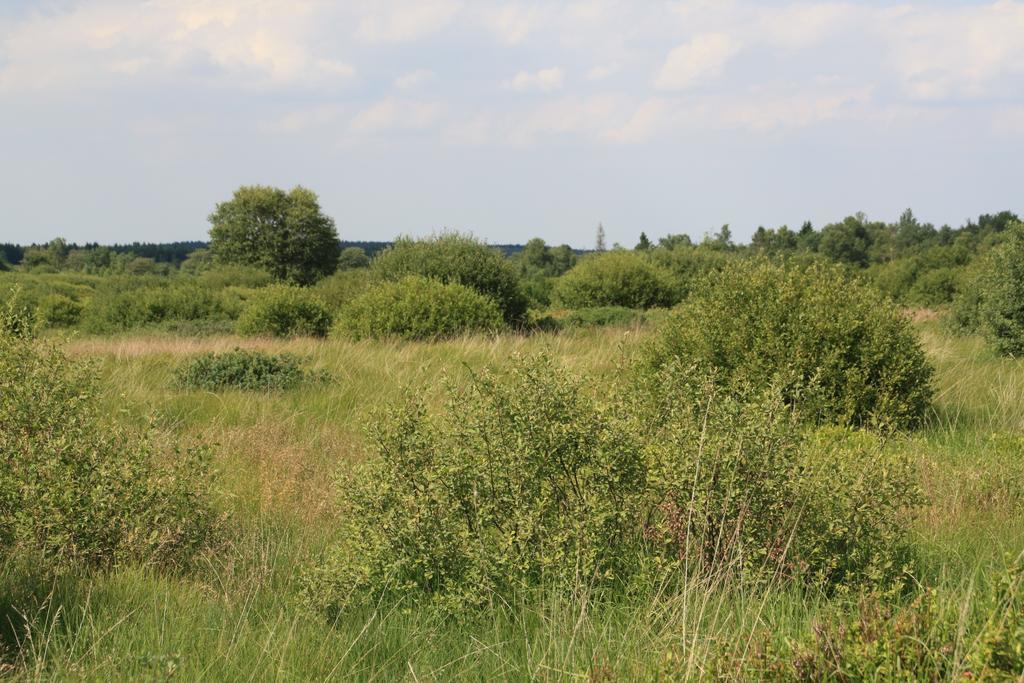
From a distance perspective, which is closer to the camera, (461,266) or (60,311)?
(461,266)

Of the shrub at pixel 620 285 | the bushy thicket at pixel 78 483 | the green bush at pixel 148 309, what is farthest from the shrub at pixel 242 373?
the shrub at pixel 620 285

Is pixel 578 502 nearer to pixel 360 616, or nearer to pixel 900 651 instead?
pixel 360 616

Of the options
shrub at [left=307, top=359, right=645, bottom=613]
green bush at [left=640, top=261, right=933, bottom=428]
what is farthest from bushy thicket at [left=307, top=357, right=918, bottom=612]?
green bush at [left=640, top=261, right=933, bottom=428]

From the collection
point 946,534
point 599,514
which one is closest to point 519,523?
point 599,514

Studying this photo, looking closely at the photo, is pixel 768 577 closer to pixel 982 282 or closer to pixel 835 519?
pixel 835 519

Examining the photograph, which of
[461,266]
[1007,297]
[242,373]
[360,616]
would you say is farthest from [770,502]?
[461,266]

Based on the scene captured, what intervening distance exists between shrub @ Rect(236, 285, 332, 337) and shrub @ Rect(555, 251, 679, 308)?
11797mm

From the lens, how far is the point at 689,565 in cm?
417

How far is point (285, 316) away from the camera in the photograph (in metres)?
20.5

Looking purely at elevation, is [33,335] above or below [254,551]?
above

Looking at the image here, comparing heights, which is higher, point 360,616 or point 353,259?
point 353,259

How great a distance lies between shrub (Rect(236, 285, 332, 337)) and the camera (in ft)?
66.1

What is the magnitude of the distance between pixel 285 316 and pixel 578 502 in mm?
→ 17357

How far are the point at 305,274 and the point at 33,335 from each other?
61418 millimetres
